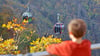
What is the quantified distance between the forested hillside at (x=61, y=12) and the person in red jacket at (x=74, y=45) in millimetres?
8061

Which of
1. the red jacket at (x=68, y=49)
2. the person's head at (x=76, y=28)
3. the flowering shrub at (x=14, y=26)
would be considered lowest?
the flowering shrub at (x=14, y=26)

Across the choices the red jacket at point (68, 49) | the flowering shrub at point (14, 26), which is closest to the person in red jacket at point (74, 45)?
the red jacket at point (68, 49)

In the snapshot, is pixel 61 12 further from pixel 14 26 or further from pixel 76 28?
pixel 76 28

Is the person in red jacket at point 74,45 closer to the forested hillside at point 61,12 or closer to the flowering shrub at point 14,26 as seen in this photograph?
the flowering shrub at point 14,26

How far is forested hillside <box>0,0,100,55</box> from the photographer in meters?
10.4

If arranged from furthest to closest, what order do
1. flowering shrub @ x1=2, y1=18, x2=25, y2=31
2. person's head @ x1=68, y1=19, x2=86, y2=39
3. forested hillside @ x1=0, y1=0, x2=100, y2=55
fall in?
1. forested hillside @ x1=0, y1=0, x2=100, y2=55
2. flowering shrub @ x1=2, y1=18, x2=25, y2=31
3. person's head @ x1=68, y1=19, x2=86, y2=39

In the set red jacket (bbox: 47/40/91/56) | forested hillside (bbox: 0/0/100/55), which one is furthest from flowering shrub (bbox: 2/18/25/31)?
red jacket (bbox: 47/40/91/56)

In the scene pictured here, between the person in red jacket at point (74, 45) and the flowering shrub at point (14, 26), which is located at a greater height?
the person in red jacket at point (74, 45)

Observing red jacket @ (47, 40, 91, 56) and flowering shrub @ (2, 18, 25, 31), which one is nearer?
red jacket @ (47, 40, 91, 56)

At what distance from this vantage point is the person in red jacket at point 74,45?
58.6 inches

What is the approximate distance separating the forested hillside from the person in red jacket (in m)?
8.06

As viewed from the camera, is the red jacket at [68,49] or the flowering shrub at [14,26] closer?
the red jacket at [68,49]

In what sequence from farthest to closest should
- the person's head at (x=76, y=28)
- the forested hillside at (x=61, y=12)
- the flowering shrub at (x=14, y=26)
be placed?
the forested hillside at (x=61, y=12), the flowering shrub at (x=14, y=26), the person's head at (x=76, y=28)

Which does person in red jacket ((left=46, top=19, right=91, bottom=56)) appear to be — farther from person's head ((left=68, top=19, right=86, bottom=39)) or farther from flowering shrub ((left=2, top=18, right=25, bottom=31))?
flowering shrub ((left=2, top=18, right=25, bottom=31))
